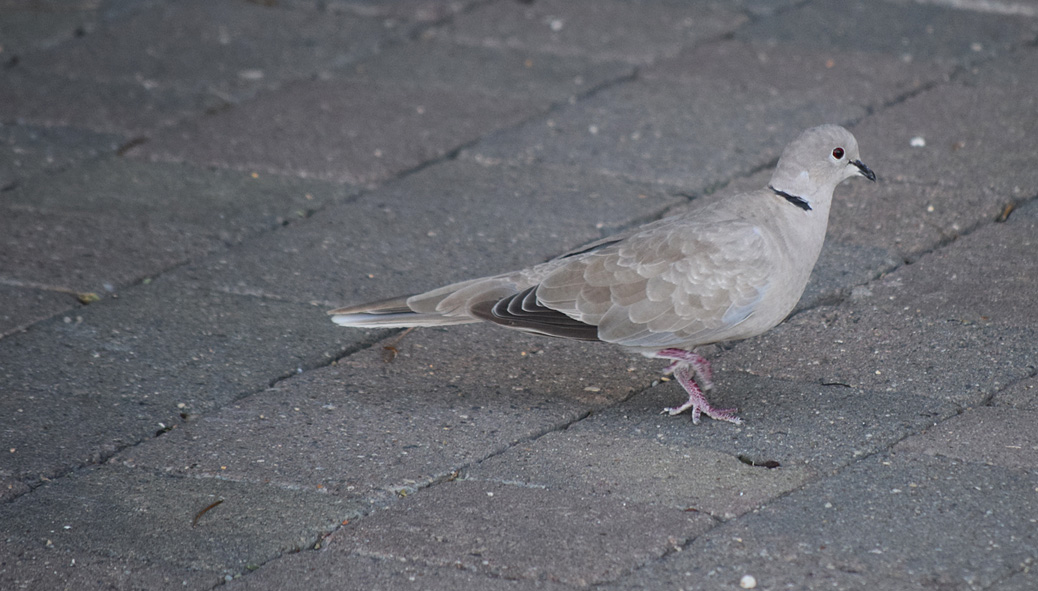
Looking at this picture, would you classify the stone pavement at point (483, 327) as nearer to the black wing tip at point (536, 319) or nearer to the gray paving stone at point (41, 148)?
the gray paving stone at point (41, 148)

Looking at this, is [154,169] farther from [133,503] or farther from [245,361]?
[133,503]

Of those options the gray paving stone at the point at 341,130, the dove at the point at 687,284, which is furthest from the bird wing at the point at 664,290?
the gray paving stone at the point at 341,130

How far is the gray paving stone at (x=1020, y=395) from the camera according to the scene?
142 inches

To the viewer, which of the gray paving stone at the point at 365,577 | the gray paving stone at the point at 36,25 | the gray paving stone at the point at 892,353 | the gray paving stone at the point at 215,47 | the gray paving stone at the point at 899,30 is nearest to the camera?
the gray paving stone at the point at 365,577

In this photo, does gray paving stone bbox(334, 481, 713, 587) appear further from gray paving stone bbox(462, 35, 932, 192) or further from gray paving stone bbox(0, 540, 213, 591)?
gray paving stone bbox(462, 35, 932, 192)

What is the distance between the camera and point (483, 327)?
4.36m

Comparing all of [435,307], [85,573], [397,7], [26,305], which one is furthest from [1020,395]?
[397,7]

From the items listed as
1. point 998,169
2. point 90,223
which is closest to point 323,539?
point 90,223

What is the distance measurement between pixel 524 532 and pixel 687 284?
0.93 metres

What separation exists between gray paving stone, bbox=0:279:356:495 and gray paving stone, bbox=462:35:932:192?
5.72ft

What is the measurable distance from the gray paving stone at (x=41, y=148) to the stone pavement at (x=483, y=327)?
24 millimetres

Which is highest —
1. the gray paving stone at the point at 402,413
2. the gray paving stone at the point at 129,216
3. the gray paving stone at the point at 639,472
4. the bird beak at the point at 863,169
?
the bird beak at the point at 863,169

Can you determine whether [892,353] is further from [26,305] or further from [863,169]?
[26,305]

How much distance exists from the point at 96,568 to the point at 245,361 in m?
1.18
